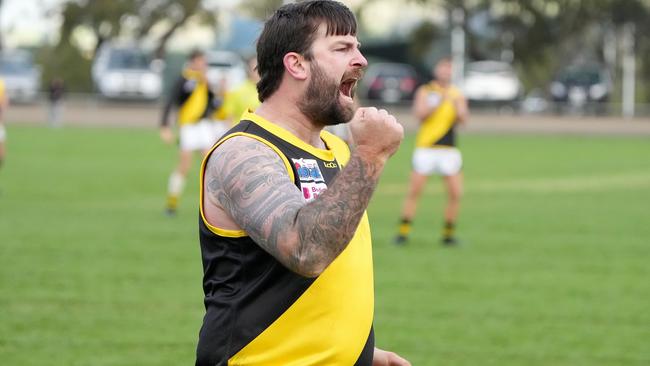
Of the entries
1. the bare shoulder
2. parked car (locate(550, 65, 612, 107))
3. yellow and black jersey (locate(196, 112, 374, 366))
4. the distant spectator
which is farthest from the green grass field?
parked car (locate(550, 65, 612, 107))

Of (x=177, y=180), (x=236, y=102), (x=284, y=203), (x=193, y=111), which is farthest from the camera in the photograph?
(x=236, y=102)

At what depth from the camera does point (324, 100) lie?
3646mm

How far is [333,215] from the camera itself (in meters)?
3.29

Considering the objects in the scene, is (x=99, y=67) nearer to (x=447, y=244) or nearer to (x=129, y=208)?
(x=129, y=208)

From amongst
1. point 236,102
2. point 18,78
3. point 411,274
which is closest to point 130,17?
point 18,78

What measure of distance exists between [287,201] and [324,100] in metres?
0.40

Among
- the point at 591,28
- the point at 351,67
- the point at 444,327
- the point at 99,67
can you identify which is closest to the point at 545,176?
the point at 444,327

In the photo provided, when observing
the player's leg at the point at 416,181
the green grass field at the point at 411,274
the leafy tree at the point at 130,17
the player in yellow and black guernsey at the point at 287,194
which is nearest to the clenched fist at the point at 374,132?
the player in yellow and black guernsey at the point at 287,194

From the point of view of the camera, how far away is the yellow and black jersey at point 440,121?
44.8 ft

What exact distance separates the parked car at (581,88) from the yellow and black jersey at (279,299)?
43776 mm

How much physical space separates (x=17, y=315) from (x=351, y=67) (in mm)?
6310

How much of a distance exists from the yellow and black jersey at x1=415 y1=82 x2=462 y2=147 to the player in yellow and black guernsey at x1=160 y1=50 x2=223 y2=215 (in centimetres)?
408

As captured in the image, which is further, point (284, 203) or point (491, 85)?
point (491, 85)

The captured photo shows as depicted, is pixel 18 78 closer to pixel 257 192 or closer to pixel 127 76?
pixel 127 76
